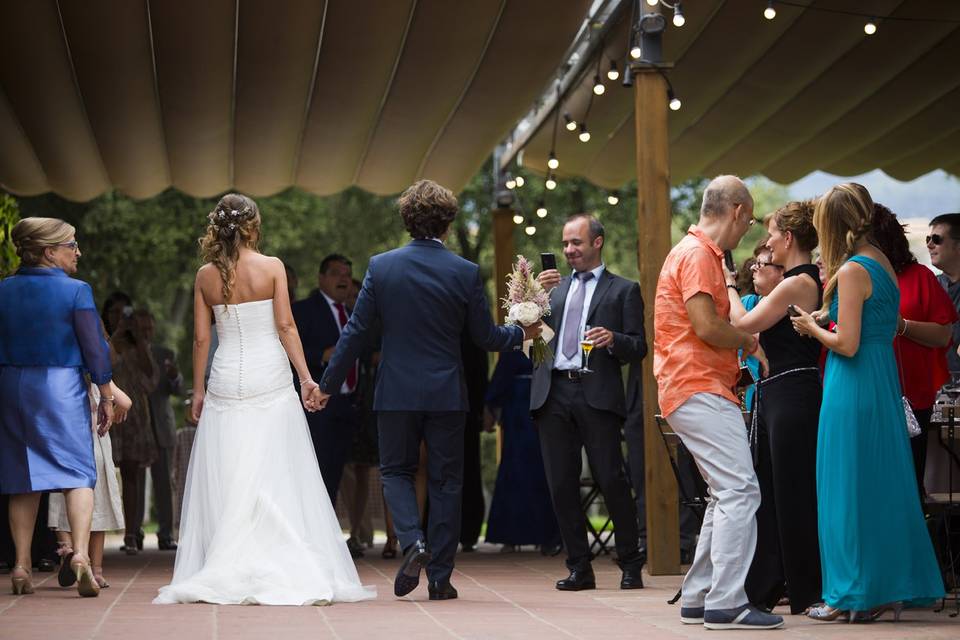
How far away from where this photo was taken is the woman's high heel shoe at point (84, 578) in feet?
23.9

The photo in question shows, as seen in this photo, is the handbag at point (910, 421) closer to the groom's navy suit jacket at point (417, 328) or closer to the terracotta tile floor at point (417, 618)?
the terracotta tile floor at point (417, 618)

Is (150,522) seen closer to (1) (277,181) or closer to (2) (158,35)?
(1) (277,181)

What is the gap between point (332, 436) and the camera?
10.7 meters

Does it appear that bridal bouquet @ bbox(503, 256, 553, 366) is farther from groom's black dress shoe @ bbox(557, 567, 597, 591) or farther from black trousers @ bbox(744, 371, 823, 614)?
groom's black dress shoe @ bbox(557, 567, 597, 591)

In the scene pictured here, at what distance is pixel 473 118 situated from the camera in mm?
12141

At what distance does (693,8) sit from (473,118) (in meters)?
2.64

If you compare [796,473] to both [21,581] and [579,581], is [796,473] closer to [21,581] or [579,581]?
[579,581]

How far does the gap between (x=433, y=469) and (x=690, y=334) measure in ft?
5.63

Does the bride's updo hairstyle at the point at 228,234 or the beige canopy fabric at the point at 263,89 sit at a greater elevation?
the beige canopy fabric at the point at 263,89

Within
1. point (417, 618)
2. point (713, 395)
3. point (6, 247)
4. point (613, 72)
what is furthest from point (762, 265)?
point (6, 247)

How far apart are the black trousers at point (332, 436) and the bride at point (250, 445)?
3.00 metres

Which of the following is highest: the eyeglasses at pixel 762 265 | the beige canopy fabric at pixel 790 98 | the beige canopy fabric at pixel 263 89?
the beige canopy fabric at pixel 790 98

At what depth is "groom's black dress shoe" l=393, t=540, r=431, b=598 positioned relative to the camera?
6820 millimetres

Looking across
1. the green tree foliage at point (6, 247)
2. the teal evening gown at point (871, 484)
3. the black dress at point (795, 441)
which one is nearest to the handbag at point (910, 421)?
the teal evening gown at point (871, 484)
